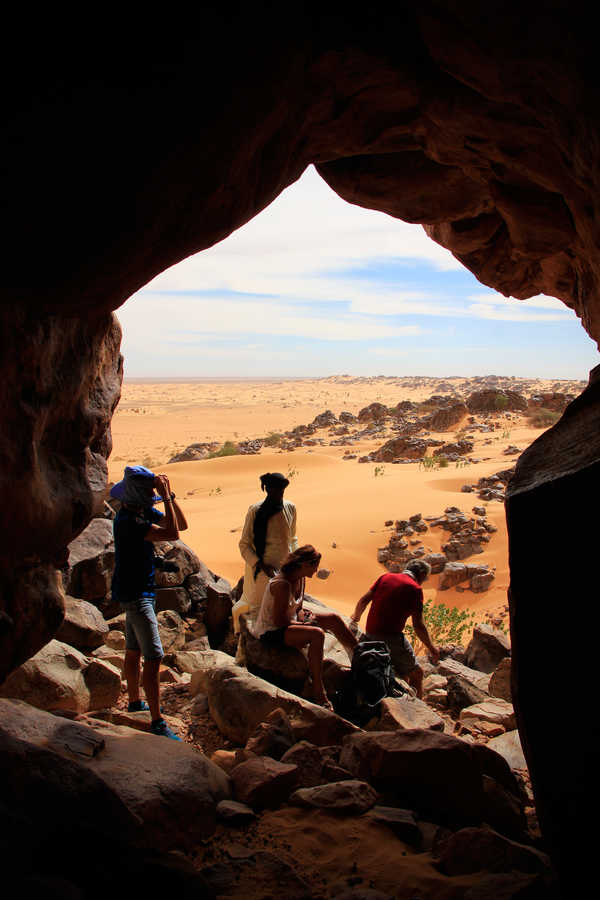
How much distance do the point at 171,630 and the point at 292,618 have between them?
1.93 meters

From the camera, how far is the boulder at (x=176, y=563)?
6949mm

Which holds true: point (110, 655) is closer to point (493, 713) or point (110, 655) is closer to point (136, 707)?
point (136, 707)

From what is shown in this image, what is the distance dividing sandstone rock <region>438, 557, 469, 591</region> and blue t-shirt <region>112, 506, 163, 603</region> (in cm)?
683

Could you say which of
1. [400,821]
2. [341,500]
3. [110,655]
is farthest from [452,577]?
[400,821]

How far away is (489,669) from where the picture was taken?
6867 mm

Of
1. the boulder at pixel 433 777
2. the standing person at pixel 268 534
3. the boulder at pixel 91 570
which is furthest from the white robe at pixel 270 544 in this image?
the boulder at pixel 433 777

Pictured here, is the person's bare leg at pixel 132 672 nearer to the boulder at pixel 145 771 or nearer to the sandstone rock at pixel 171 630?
the boulder at pixel 145 771

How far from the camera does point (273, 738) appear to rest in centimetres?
380

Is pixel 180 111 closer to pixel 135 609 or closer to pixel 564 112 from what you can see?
pixel 564 112

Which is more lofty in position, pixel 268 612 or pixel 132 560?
pixel 132 560

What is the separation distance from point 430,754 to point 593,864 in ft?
3.49

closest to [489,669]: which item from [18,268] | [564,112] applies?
[564,112]

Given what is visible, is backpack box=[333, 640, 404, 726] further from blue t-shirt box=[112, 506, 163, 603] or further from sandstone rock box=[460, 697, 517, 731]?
blue t-shirt box=[112, 506, 163, 603]

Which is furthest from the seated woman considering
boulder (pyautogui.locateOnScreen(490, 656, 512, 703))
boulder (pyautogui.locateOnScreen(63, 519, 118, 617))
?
boulder (pyautogui.locateOnScreen(63, 519, 118, 617))
